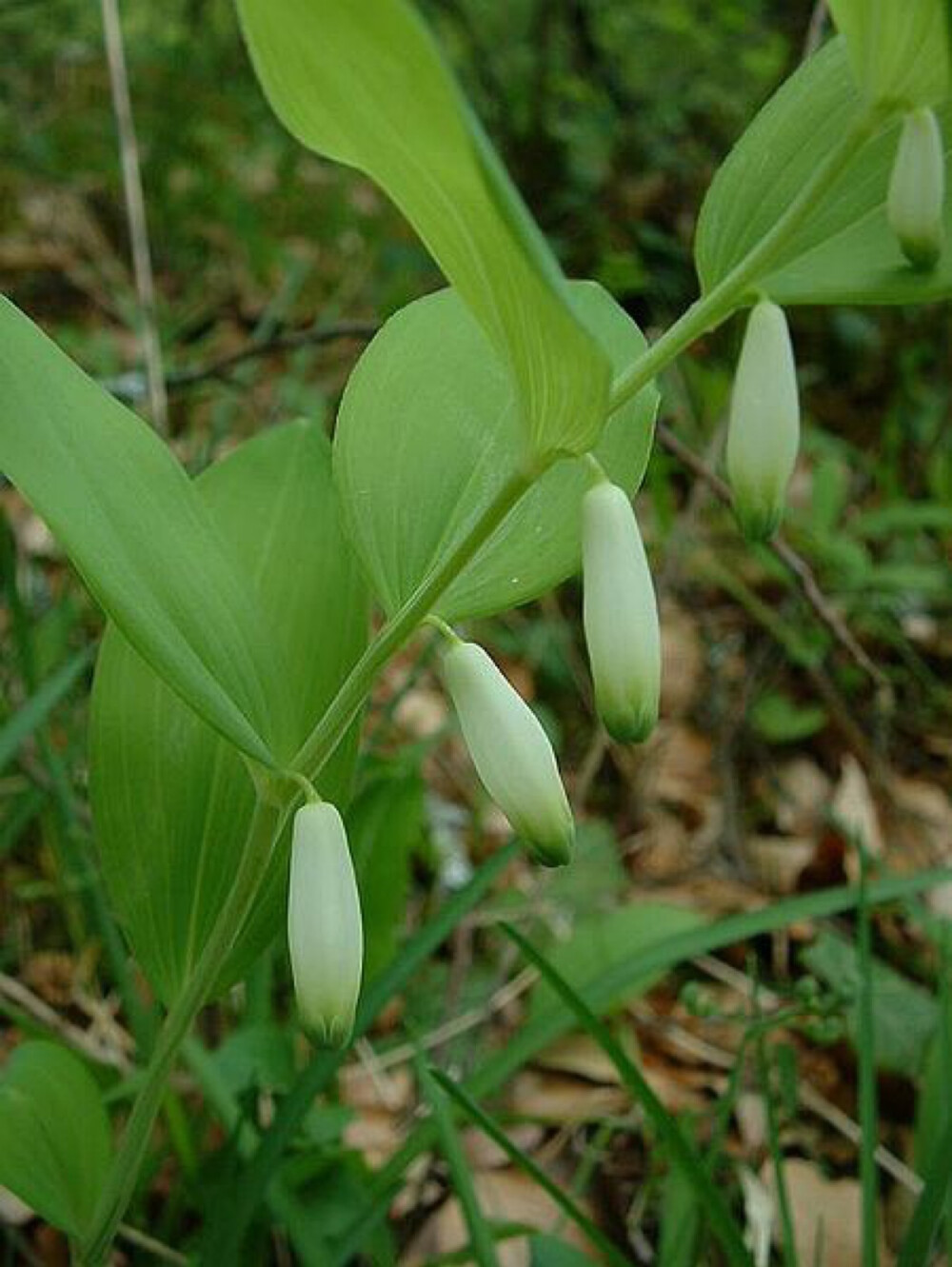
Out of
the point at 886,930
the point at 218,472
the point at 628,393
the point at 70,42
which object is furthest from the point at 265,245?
the point at 628,393

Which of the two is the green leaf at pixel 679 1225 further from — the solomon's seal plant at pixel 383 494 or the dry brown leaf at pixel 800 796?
the dry brown leaf at pixel 800 796

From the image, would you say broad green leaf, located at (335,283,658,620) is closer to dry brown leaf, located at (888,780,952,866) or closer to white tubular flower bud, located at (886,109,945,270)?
white tubular flower bud, located at (886,109,945,270)

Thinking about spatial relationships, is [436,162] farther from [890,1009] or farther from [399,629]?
[890,1009]

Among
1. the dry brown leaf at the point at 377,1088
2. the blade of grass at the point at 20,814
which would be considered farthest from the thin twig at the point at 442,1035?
the blade of grass at the point at 20,814

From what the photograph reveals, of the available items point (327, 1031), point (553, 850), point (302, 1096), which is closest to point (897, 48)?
point (553, 850)

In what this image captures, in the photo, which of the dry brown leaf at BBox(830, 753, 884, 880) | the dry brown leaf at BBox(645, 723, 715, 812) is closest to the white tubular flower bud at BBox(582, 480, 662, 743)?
the dry brown leaf at BBox(830, 753, 884, 880)

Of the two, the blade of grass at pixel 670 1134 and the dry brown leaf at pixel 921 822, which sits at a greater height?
the blade of grass at pixel 670 1134

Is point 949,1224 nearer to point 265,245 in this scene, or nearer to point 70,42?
point 265,245
